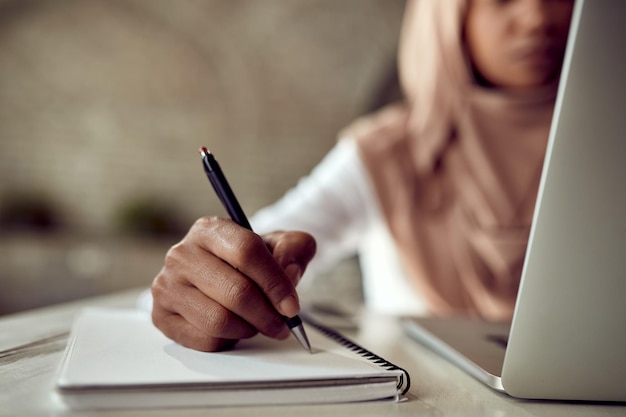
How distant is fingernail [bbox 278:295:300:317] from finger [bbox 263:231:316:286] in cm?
6

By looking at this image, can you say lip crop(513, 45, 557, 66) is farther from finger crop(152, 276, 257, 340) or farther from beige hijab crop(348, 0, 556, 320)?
finger crop(152, 276, 257, 340)

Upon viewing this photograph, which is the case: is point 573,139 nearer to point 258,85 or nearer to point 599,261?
point 599,261

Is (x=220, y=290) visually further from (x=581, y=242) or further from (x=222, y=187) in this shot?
(x=581, y=242)

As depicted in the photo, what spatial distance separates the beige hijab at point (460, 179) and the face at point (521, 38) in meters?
0.03

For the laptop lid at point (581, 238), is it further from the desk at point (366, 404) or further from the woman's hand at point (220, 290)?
the woman's hand at point (220, 290)

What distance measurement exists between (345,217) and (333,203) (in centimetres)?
5

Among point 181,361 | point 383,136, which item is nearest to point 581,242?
point 181,361

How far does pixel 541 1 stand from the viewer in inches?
37.4

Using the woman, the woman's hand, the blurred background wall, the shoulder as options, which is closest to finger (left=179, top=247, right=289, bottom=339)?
the woman's hand

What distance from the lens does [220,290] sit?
0.40 m

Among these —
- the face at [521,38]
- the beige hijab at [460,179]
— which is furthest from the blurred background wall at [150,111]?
the face at [521,38]

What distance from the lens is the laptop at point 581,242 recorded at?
33cm

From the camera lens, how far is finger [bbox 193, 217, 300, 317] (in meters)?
0.40

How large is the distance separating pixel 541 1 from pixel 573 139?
0.72 metres
